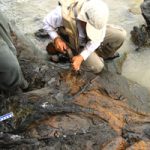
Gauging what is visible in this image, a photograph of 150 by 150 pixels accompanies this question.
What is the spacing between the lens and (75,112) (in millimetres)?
3258

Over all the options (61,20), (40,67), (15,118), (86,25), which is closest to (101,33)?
(86,25)

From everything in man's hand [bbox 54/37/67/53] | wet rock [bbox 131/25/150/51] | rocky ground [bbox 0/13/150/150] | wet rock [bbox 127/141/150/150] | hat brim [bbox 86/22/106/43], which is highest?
hat brim [bbox 86/22/106/43]

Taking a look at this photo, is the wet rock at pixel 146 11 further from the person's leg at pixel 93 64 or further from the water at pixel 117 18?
the person's leg at pixel 93 64

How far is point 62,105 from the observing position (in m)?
3.31

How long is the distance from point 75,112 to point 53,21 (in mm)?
1282

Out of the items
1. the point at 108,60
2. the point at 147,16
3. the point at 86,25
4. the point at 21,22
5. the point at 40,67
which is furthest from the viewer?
the point at 21,22

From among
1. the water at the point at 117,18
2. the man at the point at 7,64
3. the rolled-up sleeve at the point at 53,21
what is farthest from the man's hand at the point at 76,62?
the water at the point at 117,18

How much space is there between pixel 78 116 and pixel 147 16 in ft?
8.04

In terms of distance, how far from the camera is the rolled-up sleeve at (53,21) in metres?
4.04

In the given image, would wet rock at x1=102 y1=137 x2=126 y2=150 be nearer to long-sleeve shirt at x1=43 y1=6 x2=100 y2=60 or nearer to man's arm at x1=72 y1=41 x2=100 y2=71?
man's arm at x1=72 y1=41 x2=100 y2=71

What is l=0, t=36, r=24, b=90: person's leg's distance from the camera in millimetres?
3158

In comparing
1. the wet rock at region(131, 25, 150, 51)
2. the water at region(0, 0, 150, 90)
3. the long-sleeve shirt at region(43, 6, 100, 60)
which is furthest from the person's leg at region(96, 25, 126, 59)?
the long-sleeve shirt at region(43, 6, 100, 60)

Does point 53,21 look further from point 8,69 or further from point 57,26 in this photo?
point 8,69

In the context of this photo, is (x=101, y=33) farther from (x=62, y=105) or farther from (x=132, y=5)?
(x=132, y=5)
